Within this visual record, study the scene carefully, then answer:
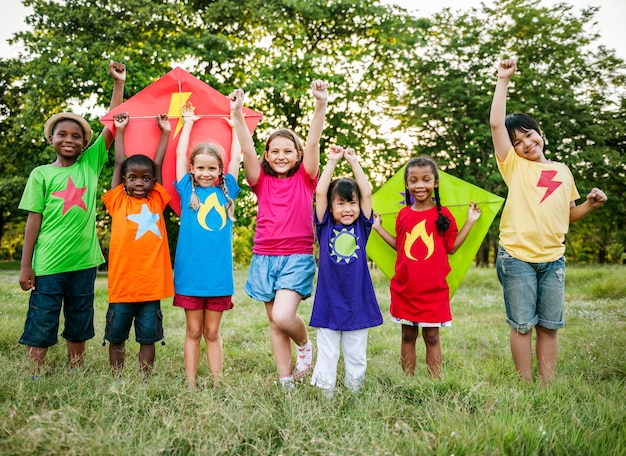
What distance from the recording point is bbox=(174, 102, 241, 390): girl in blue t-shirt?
3.86 m

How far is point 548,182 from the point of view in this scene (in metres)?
4.00

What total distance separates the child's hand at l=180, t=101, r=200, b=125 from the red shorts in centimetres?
164

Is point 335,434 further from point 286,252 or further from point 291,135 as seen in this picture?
point 291,135

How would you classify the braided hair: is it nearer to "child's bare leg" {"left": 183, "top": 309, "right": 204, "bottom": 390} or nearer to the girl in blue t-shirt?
the girl in blue t-shirt

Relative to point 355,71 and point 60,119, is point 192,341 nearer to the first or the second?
point 60,119

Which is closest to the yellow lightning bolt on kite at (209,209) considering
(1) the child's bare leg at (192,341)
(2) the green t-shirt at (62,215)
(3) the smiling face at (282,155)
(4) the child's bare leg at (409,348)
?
(3) the smiling face at (282,155)

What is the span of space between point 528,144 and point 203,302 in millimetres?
2975

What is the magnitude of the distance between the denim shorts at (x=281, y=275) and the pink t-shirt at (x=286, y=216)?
0.06 meters

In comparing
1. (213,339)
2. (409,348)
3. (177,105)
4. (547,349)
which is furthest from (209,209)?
(547,349)

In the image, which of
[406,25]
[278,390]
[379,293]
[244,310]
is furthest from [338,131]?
[278,390]

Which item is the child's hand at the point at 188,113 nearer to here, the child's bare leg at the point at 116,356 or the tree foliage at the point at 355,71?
the child's bare leg at the point at 116,356

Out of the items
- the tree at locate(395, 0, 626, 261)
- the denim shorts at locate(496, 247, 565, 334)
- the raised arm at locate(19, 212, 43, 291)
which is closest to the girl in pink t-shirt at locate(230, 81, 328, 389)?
the denim shorts at locate(496, 247, 565, 334)

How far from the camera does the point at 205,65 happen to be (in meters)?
15.9

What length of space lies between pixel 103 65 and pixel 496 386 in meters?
14.3
